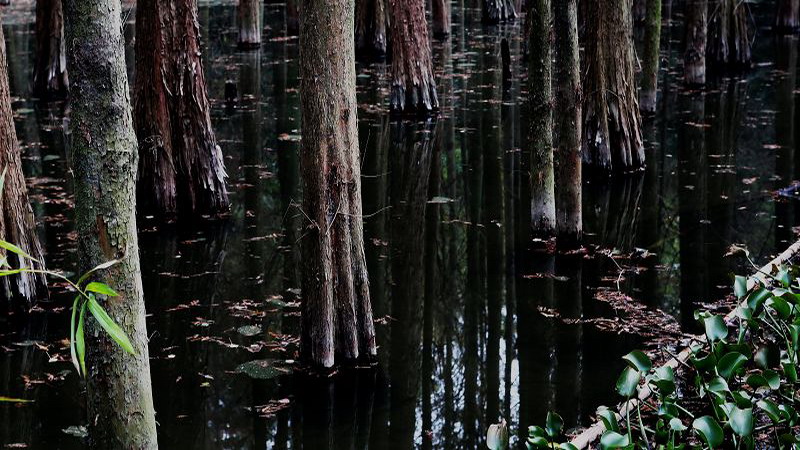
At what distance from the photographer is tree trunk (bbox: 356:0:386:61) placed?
→ 71.7ft

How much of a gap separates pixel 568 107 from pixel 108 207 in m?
5.69

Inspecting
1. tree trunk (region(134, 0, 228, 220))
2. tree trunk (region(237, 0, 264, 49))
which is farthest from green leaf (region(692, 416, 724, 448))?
tree trunk (region(237, 0, 264, 49))

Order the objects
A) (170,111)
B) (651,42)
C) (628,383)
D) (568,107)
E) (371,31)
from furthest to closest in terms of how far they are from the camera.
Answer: (371,31) < (651,42) < (170,111) < (568,107) < (628,383)

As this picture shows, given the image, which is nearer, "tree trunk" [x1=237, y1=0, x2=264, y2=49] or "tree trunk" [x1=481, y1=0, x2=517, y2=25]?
"tree trunk" [x1=237, y1=0, x2=264, y2=49]

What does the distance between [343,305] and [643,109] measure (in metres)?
9.66

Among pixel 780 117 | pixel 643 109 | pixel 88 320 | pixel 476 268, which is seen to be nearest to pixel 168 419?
pixel 88 320

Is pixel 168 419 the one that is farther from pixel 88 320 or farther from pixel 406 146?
pixel 406 146

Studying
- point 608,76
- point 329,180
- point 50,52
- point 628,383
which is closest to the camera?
point 628,383

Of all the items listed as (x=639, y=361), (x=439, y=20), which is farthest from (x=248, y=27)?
(x=639, y=361)

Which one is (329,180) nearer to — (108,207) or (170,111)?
(108,207)

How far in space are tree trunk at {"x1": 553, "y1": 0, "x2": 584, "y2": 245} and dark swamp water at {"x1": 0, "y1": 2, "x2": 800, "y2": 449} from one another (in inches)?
23.0

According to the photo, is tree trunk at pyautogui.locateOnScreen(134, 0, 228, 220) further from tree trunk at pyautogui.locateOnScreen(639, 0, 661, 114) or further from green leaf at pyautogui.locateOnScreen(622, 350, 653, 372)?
tree trunk at pyautogui.locateOnScreen(639, 0, 661, 114)

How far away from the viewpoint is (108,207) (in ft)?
12.2

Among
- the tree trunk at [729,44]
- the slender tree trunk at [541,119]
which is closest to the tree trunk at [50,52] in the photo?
the slender tree trunk at [541,119]
